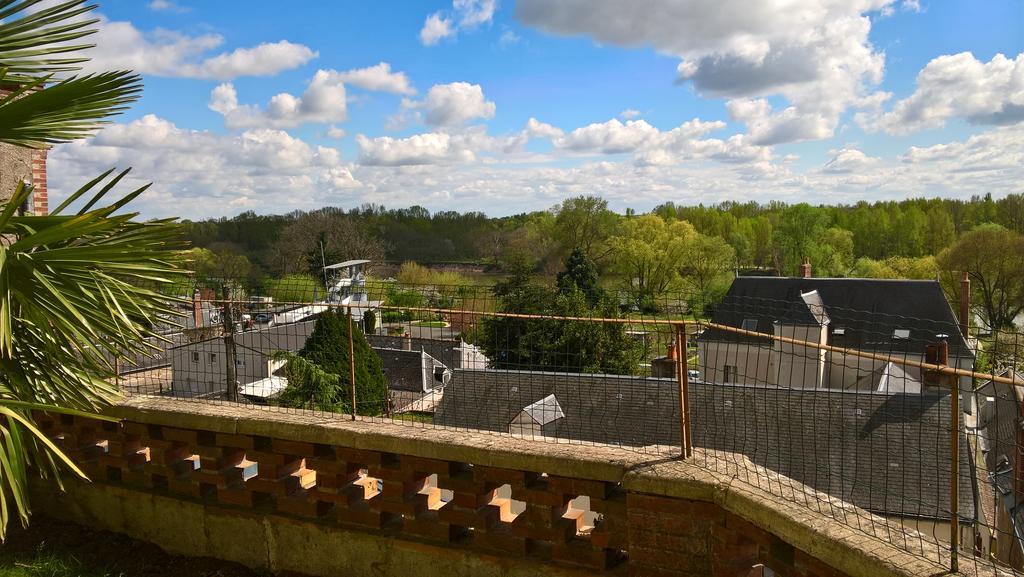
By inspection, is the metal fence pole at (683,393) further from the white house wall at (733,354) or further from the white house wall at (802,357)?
the white house wall at (802,357)

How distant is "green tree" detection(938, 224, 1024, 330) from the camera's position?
1720 inches

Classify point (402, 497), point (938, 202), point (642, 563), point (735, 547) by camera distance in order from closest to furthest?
point (735, 547) < point (642, 563) < point (402, 497) < point (938, 202)

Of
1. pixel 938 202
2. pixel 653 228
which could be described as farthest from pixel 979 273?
pixel 938 202

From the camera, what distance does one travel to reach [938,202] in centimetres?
8569

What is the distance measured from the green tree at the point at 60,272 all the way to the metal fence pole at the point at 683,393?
8.25ft

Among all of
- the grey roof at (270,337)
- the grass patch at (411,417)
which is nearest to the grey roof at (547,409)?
the grass patch at (411,417)

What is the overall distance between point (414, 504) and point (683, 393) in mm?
1534

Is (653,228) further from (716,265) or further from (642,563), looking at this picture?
(642,563)

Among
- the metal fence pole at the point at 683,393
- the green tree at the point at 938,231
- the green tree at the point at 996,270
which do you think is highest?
the green tree at the point at 938,231

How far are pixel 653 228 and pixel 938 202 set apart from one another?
44.8m

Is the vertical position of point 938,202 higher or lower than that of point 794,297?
higher

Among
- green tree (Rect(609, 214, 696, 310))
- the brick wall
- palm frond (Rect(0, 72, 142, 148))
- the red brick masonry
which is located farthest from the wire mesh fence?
green tree (Rect(609, 214, 696, 310))

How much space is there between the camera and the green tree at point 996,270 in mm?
43688

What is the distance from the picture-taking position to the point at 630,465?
3184mm
